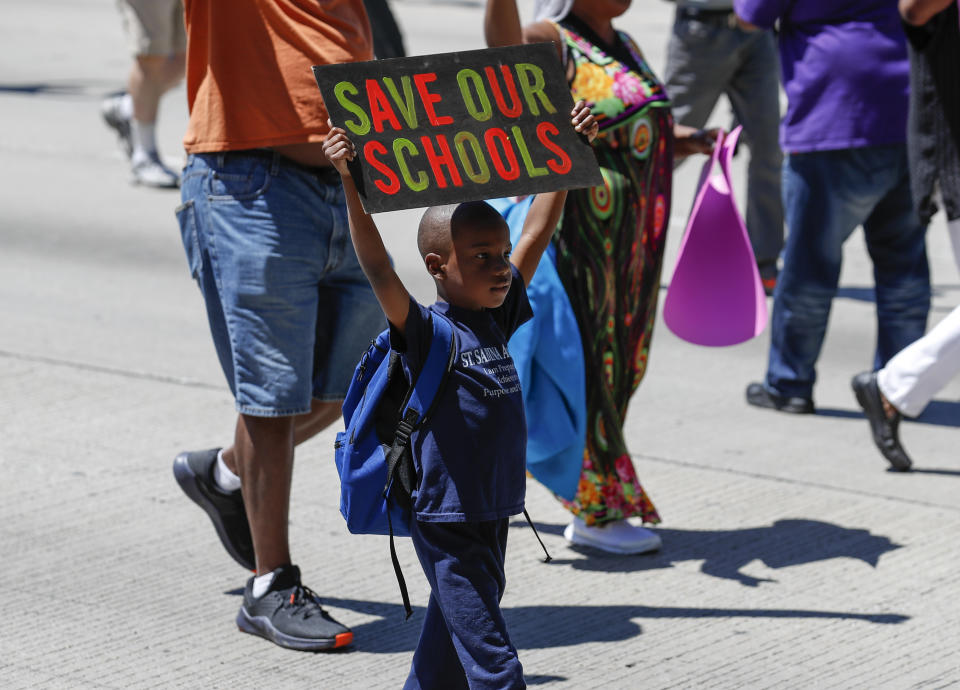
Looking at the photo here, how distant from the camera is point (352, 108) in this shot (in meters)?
3.33

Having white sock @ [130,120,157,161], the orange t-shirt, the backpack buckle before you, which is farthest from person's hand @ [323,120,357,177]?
white sock @ [130,120,157,161]

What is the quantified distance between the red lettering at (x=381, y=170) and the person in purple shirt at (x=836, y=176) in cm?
324

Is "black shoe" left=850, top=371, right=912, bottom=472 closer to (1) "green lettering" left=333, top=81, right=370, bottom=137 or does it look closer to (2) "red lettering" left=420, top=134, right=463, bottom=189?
(2) "red lettering" left=420, top=134, right=463, bottom=189

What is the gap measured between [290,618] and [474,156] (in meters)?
1.40

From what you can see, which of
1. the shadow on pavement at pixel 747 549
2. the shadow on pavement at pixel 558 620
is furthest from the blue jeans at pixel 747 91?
the shadow on pavement at pixel 558 620

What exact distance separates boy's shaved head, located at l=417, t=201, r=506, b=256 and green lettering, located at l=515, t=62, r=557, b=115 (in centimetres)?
26

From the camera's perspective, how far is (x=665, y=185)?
198 inches

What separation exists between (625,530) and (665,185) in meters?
1.09

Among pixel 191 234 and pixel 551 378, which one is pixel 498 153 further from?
pixel 551 378

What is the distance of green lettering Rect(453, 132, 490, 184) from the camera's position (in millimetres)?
3373

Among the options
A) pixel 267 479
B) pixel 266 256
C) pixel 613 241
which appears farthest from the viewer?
pixel 613 241

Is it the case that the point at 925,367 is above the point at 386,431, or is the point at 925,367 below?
below

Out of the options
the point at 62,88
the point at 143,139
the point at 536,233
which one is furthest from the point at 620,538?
the point at 62,88

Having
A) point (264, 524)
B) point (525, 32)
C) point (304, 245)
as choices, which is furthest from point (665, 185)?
point (264, 524)
